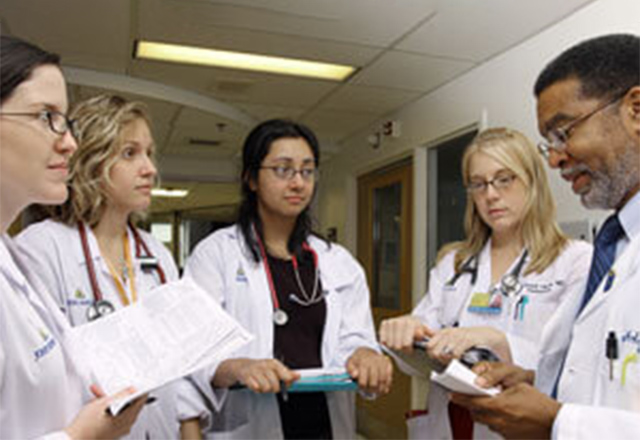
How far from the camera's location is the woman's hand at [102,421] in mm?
974

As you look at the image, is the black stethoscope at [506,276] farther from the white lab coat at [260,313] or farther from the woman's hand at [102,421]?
the woman's hand at [102,421]

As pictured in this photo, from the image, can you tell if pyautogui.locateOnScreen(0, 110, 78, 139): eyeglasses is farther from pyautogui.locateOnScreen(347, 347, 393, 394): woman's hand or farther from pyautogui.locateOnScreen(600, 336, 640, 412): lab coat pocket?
pyautogui.locateOnScreen(600, 336, 640, 412): lab coat pocket

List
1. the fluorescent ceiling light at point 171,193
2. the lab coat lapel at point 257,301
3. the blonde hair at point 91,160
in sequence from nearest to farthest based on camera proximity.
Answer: the blonde hair at point 91,160, the lab coat lapel at point 257,301, the fluorescent ceiling light at point 171,193

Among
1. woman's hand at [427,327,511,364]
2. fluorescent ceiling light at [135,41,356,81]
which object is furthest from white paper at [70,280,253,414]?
fluorescent ceiling light at [135,41,356,81]

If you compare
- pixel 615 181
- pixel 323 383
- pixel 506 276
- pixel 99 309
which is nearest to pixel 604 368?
pixel 615 181

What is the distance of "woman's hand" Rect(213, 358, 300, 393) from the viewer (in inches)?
57.9

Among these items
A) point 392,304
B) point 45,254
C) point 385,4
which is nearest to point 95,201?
point 45,254

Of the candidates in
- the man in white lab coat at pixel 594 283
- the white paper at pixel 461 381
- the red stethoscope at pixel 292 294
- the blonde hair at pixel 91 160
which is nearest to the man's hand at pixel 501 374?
the man in white lab coat at pixel 594 283

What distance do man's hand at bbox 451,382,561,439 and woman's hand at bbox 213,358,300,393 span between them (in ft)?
1.67

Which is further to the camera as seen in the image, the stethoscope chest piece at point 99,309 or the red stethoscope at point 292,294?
the red stethoscope at point 292,294

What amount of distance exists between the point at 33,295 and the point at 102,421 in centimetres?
28

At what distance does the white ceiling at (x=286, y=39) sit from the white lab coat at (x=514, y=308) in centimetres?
142

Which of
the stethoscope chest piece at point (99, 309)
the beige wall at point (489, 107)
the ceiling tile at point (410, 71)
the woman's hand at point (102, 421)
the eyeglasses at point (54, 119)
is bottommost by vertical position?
the woman's hand at point (102, 421)

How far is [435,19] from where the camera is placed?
293 centimetres
